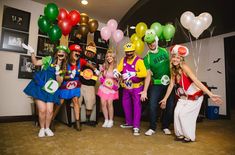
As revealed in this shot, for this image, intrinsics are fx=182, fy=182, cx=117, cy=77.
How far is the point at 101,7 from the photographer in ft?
13.6

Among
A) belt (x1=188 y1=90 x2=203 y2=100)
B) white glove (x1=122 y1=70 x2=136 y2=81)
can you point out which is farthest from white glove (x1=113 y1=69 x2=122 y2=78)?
belt (x1=188 y1=90 x2=203 y2=100)

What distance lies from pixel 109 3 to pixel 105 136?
2787mm

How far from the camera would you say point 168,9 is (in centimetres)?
411

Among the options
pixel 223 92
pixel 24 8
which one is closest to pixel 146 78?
pixel 24 8

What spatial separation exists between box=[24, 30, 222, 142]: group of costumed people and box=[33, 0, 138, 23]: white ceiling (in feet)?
4.22

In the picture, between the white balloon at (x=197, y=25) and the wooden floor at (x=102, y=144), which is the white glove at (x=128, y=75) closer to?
the wooden floor at (x=102, y=144)

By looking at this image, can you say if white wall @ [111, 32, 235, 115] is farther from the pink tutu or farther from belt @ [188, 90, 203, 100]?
belt @ [188, 90, 203, 100]

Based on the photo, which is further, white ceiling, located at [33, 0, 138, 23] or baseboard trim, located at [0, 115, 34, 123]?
white ceiling, located at [33, 0, 138, 23]

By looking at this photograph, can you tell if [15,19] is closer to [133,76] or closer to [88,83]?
[88,83]

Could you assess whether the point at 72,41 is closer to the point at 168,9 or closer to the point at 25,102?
the point at 25,102

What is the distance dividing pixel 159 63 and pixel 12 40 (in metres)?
2.84

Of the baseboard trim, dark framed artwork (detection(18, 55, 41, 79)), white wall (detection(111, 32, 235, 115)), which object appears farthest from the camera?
white wall (detection(111, 32, 235, 115))

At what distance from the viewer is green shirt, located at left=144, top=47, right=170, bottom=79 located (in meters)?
2.84

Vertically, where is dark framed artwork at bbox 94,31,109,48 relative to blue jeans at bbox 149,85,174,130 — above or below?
above
